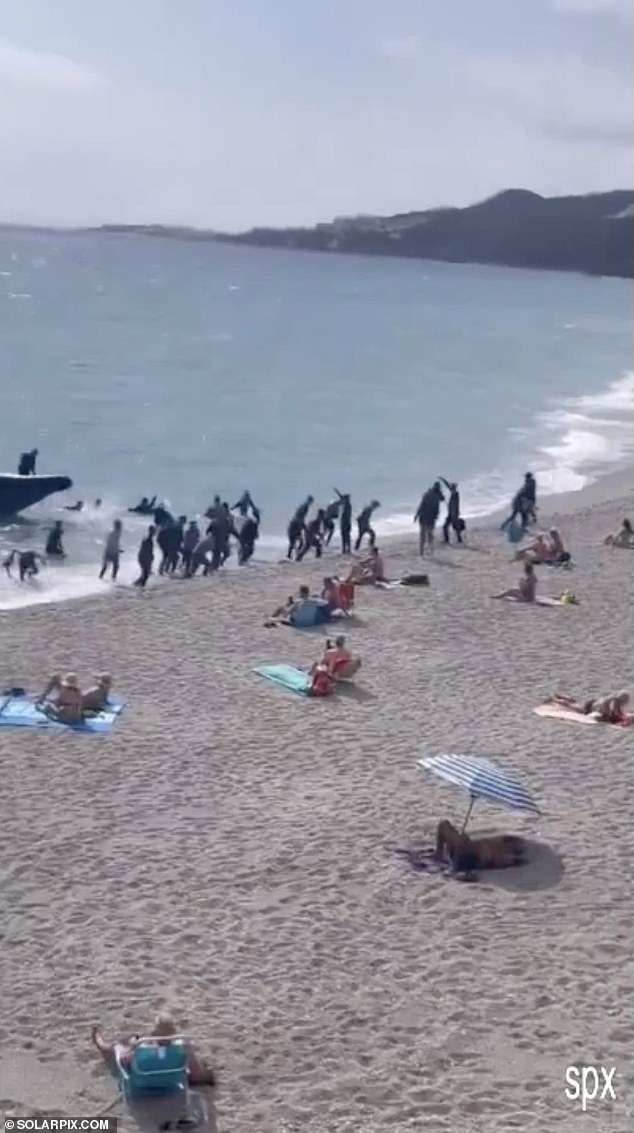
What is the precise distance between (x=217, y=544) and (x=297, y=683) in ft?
29.8

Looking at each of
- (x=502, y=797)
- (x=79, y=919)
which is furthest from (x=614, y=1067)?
(x=79, y=919)

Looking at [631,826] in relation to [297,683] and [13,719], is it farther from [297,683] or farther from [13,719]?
[13,719]

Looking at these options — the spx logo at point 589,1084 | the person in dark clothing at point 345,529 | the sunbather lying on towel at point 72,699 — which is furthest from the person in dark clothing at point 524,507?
the spx logo at point 589,1084

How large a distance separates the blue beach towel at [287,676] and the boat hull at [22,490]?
15.1 metres

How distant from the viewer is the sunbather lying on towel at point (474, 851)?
35.5 ft

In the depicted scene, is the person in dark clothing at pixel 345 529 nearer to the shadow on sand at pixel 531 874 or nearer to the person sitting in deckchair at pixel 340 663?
the person sitting in deckchair at pixel 340 663

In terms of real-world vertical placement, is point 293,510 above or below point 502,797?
below

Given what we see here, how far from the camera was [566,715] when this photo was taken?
574 inches

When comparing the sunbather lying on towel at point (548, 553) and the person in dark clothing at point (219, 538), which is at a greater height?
the sunbather lying on towel at point (548, 553)

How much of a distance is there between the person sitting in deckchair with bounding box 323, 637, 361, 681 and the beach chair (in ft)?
25.0

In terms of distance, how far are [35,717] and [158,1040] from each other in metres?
6.36

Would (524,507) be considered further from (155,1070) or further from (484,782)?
(155,1070)

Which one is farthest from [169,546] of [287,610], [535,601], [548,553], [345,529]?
[535,601]

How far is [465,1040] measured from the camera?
8500 mm
